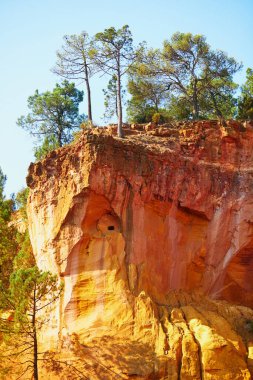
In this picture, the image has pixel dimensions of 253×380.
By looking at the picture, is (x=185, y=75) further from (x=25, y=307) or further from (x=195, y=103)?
(x=25, y=307)

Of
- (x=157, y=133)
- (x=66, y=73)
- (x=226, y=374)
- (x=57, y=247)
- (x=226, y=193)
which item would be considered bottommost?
(x=226, y=374)

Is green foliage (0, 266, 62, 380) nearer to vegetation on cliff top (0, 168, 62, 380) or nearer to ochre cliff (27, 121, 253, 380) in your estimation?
vegetation on cliff top (0, 168, 62, 380)

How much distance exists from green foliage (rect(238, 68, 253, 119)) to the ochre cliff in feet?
22.4

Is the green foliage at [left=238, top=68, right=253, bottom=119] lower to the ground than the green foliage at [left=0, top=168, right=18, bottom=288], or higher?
higher

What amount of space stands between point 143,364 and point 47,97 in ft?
73.4

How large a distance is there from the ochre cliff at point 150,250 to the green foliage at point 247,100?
6.83 meters

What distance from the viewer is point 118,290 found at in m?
27.0

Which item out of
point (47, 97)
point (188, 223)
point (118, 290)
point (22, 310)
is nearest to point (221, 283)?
point (188, 223)

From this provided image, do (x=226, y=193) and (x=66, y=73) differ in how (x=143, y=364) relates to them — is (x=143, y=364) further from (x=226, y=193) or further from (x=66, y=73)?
(x=66, y=73)

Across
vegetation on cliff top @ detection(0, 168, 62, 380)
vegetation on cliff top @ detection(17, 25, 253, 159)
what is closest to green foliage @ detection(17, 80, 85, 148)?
vegetation on cliff top @ detection(17, 25, 253, 159)

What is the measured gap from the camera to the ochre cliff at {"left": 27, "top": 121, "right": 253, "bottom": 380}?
25.6m

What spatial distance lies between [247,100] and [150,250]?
1568 cm

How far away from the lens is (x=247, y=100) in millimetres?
40812

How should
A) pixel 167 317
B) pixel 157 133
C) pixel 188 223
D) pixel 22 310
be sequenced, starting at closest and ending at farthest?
pixel 22 310 < pixel 167 317 < pixel 188 223 < pixel 157 133
